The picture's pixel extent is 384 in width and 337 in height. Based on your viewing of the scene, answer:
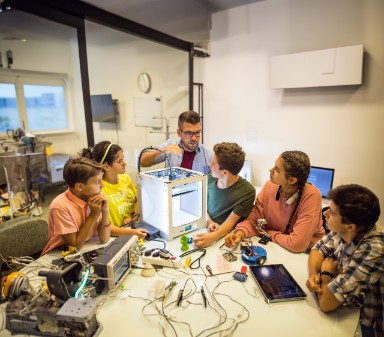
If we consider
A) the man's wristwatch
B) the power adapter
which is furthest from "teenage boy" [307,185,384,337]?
the power adapter

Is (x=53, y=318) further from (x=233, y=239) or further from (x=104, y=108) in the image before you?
(x=104, y=108)

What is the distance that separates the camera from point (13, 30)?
372 cm

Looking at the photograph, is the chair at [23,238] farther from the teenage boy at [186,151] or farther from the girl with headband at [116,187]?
the teenage boy at [186,151]

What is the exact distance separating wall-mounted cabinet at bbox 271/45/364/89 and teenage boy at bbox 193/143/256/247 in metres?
1.56

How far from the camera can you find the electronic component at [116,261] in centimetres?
103

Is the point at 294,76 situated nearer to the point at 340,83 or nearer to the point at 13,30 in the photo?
the point at 340,83

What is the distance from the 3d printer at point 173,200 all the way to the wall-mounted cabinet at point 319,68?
181cm

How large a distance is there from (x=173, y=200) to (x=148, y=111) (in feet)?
9.69

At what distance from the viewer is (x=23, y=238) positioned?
1540 millimetres

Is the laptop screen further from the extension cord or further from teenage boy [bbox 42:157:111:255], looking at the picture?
teenage boy [bbox 42:157:111:255]

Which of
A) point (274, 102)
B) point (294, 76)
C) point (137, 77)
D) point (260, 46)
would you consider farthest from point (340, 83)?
point (137, 77)

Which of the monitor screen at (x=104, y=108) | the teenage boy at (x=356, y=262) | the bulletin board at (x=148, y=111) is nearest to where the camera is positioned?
the teenage boy at (x=356, y=262)

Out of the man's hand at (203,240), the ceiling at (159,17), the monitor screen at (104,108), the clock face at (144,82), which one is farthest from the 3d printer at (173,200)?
the monitor screen at (104,108)

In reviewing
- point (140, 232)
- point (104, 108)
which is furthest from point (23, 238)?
point (104, 108)
